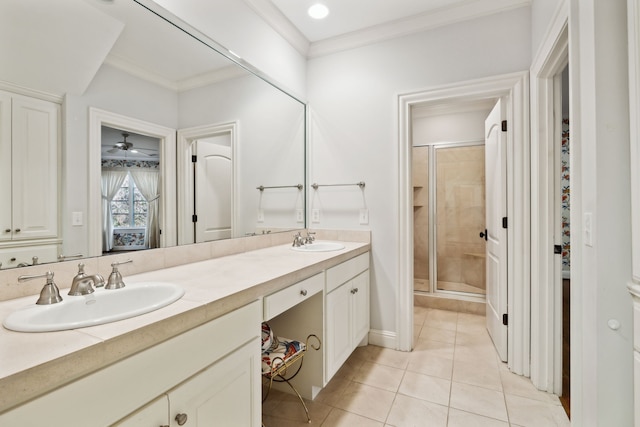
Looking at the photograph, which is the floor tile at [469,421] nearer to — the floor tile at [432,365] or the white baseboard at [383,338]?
the floor tile at [432,365]

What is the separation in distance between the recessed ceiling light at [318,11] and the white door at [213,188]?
3.74 feet

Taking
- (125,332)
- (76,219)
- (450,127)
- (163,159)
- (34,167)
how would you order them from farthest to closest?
1. (450,127)
2. (163,159)
3. (76,219)
4. (34,167)
5. (125,332)

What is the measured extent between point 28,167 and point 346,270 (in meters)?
1.60

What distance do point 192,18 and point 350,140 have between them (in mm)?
1357

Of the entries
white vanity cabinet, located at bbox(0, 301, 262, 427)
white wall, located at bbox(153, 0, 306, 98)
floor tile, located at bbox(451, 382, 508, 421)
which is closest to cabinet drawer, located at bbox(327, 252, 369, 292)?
white vanity cabinet, located at bbox(0, 301, 262, 427)

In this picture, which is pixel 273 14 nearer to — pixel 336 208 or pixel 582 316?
pixel 336 208

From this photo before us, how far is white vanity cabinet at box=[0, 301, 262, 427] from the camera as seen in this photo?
2.06 feet

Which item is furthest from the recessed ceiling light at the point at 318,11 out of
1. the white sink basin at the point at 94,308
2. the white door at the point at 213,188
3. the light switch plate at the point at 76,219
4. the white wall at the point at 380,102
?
the white sink basin at the point at 94,308

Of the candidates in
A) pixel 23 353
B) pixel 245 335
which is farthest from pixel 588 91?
pixel 23 353

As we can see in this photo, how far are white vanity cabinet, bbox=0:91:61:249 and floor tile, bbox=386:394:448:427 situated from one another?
177 cm

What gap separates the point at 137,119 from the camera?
1407 millimetres

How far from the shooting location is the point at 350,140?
2510 millimetres

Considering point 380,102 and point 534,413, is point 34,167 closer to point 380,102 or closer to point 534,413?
point 380,102

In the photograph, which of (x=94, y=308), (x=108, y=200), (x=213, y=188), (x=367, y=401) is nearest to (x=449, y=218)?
(x=367, y=401)
